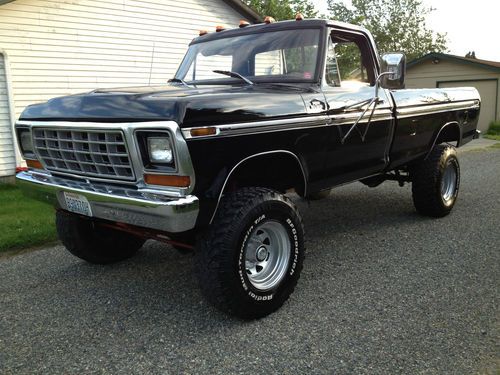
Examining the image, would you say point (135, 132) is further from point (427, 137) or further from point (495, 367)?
point (427, 137)

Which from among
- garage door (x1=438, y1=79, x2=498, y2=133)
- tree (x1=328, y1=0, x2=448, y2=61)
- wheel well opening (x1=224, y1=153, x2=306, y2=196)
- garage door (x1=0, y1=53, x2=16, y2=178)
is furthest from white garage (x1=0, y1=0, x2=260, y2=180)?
tree (x1=328, y1=0, x2=448, y2=61)

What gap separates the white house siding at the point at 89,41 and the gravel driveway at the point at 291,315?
5543mm

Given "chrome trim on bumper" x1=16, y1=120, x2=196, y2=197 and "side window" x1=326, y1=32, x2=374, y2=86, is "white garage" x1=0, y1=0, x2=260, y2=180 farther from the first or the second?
"chrome trim on bumper" x1=16, y1=120, x2=196, y2=197

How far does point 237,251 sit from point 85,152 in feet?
4.00

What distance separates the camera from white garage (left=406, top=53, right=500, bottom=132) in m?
19.4

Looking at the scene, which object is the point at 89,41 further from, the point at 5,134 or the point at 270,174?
the point at 270,174

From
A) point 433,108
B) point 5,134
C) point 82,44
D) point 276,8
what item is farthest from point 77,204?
point 276,8

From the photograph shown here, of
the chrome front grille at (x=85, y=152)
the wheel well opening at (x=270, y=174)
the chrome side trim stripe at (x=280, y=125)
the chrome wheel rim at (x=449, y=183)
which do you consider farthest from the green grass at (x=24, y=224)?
the chrome wheel rim at (x=449, y=183)

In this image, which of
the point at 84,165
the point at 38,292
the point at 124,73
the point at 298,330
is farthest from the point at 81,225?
the point at 124,73

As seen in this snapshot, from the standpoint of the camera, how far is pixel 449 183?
6.08 meters

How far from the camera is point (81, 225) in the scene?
4.20 meters

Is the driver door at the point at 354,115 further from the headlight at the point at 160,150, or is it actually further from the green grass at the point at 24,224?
the green grass at the point at 24,224

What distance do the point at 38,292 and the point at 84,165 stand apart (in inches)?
51.1

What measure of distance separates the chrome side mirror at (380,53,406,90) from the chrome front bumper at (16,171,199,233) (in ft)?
8.54
